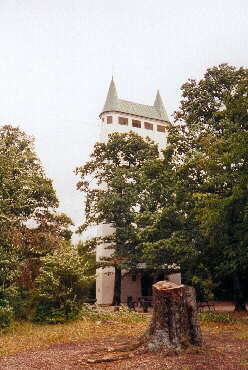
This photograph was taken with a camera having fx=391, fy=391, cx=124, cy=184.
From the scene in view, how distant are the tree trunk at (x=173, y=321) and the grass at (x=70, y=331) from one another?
4124mm

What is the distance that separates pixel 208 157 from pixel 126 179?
11.3m

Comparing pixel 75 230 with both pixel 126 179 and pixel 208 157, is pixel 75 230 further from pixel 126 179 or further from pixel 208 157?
pixel 208 157

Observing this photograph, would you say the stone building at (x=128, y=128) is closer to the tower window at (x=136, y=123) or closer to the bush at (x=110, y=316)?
the tower window at (x=136, y=123)

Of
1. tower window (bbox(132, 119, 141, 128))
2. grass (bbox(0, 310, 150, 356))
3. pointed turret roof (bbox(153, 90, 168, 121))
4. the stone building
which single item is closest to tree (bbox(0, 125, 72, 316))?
grass (bbox(0, 310, 150, 356))

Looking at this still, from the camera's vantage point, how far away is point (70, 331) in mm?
16047

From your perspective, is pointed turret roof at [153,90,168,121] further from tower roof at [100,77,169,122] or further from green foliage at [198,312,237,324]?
green foliage at [198,312,237,324]

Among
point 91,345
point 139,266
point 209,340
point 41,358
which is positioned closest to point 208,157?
point 209,340

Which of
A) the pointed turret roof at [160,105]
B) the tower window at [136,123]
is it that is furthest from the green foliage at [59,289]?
the pointed turret roof at [160,105]

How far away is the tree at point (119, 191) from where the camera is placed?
29.2 meters

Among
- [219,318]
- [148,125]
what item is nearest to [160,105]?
[148,125]

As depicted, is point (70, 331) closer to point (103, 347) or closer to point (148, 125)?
point (103, 347)

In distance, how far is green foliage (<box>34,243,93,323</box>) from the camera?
19.2m

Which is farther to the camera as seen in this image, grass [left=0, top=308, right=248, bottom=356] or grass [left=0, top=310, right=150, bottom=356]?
grass [left=0, top=308, right=248, bottom=356]

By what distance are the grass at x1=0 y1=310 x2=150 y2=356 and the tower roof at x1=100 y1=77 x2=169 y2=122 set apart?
2775 centimetres
